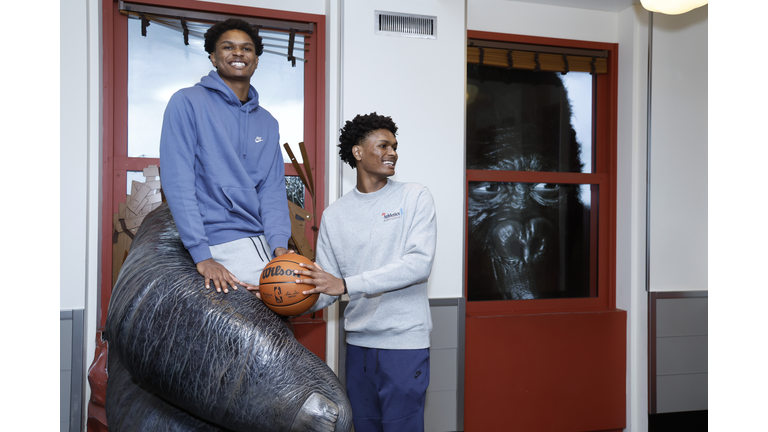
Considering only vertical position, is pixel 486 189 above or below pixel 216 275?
above

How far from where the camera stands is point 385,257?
1.96 metres

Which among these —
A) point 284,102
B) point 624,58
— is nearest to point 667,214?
point 624,58

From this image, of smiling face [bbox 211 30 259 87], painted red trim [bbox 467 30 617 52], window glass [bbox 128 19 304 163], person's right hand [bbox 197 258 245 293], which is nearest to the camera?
person's right hand [bbox 197 258 245 293]

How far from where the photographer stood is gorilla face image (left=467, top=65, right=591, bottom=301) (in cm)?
326

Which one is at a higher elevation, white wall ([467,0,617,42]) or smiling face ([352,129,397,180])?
white wall ([467,0,617,42])

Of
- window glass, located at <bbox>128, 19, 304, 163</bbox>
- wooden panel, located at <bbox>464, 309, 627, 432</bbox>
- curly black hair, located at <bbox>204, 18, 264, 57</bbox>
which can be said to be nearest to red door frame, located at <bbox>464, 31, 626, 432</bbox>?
wooden panel, located at <bbox>464, 309, 627, 432</bbox>

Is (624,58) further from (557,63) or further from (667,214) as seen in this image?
(667,214)

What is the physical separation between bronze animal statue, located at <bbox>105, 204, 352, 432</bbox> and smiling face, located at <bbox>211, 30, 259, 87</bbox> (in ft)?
2.15

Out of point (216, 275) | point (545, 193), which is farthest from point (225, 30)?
point (545, 193)

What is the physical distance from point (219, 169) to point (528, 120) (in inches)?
95.8

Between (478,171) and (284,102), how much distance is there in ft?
4.27

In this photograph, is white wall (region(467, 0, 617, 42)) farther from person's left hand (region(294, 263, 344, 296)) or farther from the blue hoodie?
person's left hand (region(294, 263, 344, 296))

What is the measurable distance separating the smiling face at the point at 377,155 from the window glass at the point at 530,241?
4.30ft

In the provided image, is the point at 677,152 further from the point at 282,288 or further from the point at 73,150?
the point at 73,150
